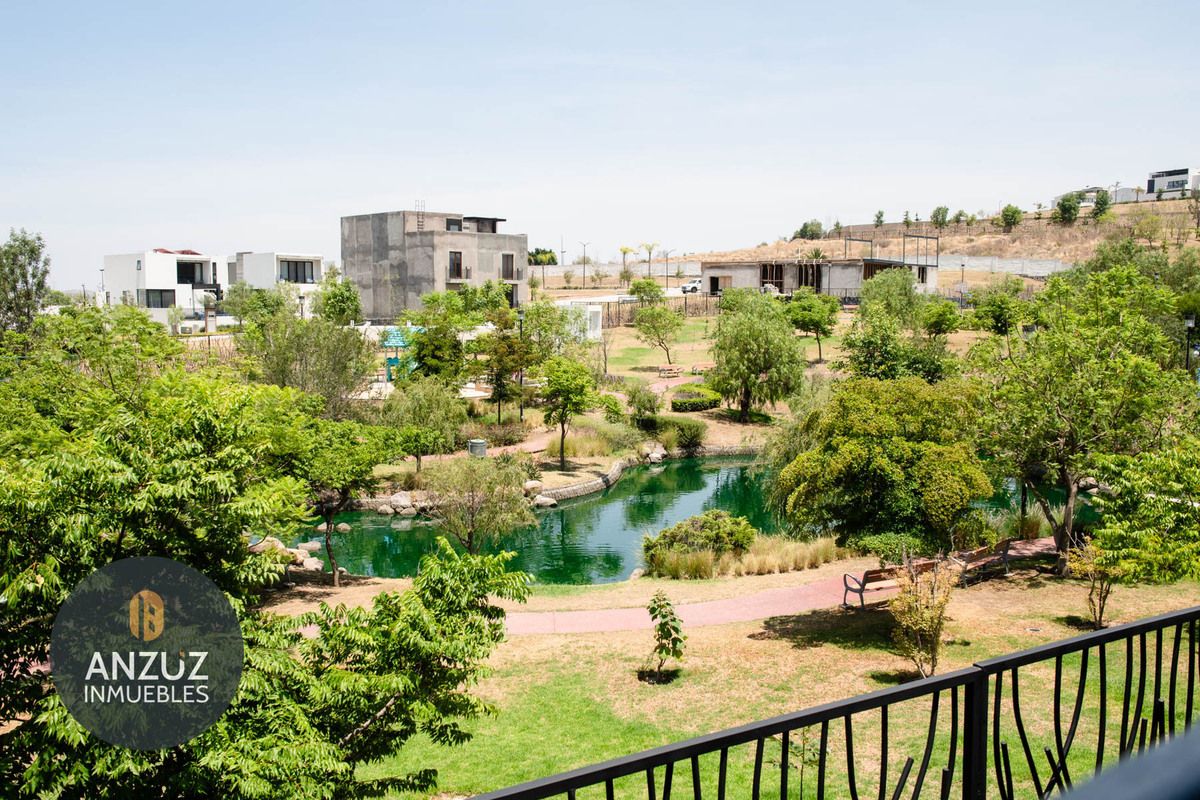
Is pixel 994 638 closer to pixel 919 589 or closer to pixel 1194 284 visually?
pixel 919 589

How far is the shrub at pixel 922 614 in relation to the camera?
1238 cm

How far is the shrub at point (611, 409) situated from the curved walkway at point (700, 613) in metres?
18.2

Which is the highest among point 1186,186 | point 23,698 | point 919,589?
point 1186,186

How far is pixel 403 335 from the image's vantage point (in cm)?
4566

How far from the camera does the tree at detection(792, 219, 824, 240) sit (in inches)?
4975

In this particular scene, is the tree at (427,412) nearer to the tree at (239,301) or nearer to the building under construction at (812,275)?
the tree at (239,301)

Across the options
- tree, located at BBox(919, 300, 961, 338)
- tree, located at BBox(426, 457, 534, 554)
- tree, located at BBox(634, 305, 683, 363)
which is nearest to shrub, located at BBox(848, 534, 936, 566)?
tree, located at BBox(426, 457, 534, 554)

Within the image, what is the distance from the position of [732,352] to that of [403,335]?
51.3 ft

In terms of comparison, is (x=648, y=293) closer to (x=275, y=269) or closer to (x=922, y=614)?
(x=275, y=269)

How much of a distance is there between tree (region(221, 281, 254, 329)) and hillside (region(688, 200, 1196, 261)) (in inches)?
2253

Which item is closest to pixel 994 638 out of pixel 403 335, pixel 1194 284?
pixel 403 335

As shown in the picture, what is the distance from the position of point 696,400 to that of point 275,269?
50504mm

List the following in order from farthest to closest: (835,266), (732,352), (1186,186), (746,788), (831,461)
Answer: (1186,186)
(835,266)
(732,352)
(831,461)
(746,788)

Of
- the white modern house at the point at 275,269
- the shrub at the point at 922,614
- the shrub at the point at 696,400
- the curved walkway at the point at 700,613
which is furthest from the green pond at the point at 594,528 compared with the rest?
the white modern house at the point at 275,269
